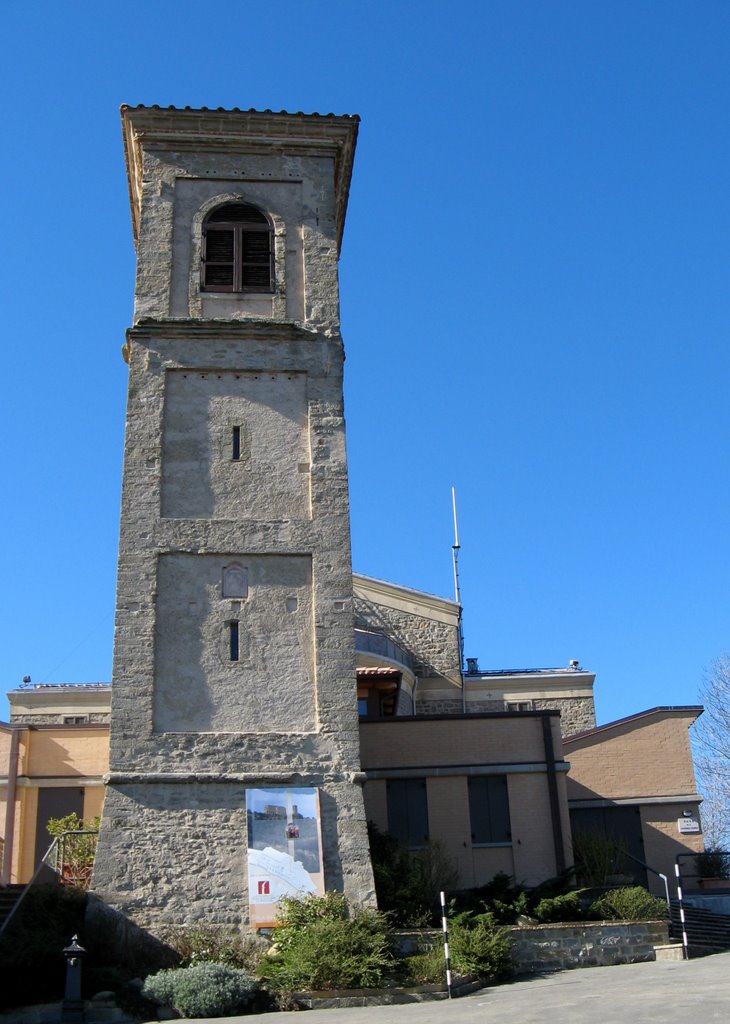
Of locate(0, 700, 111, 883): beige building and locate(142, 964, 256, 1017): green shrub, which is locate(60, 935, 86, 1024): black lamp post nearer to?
locate(142, 964, 256, 1017): green shrub

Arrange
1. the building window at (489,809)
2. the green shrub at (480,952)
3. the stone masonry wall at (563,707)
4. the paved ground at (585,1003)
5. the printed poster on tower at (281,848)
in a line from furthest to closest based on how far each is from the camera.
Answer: the stone masonry wall at (563,707), the building window at (489,809), the printed poster on tower at (281,848), the green shrub at (480,952), the paved ground at (585,1003)

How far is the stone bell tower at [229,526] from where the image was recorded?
818 inches

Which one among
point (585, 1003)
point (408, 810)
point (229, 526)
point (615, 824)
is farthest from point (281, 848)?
point (615, 824)

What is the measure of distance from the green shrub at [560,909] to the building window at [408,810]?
4.39 meters

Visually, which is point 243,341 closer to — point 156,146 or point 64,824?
point 156,146

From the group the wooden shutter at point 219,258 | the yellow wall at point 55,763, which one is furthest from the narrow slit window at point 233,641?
the wooden shutter at point 219,258

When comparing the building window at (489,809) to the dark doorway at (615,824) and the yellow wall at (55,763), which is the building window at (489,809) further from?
the yellow wall at (55,763)

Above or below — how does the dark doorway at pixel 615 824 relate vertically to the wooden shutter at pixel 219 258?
below

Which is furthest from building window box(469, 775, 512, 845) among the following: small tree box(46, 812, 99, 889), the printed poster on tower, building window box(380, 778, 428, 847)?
small tree box(46, 812, 99, 889)

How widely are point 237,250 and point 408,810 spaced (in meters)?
13.2

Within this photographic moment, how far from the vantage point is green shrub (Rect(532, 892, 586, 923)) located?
69.9ft

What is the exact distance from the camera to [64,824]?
25.4 metres

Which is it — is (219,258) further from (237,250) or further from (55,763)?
(55,763)

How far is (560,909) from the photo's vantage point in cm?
2150
